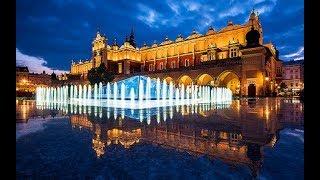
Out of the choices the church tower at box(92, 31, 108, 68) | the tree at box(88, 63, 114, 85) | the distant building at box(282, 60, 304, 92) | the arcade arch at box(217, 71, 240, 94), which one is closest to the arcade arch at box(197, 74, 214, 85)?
the arcade arch at box(217, 71, 240, 94)

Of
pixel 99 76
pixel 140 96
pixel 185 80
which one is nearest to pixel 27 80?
pixel 99 76

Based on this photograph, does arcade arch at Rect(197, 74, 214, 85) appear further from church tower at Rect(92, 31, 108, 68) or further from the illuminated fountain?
church tower at Rect(92, 31, 108, 68)

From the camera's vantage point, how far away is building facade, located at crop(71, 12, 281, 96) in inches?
1292

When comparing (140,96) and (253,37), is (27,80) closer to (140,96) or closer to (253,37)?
(253,37)

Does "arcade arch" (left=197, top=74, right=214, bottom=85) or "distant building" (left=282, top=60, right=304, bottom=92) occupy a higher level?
"distant building" (left=282, top=60, right=304, bottom=92)

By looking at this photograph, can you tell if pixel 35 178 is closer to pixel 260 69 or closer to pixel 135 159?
pixel 135 159

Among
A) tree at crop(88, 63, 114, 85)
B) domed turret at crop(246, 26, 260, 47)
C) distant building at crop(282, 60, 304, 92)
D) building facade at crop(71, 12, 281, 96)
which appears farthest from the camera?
distant building at crop(282, 60, 304, 92)

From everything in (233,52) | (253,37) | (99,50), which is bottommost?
(233,52)

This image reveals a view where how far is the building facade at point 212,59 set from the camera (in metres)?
32.8

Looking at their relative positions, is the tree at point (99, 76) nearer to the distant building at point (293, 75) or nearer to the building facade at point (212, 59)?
the building facade at point (212, 59)

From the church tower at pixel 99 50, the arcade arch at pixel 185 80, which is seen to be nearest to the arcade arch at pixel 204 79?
the arcade arch at pixel 185 80

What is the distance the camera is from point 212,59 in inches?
1769
